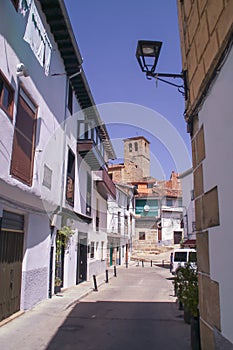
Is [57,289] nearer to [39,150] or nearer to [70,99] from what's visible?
[39,150]

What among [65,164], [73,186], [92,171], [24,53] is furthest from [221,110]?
[92,171]

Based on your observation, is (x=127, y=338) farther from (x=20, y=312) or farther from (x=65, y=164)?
(x=65, y=164)

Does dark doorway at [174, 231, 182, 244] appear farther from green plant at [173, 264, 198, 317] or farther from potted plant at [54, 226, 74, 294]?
green plant at [173, 264, 198, 317]

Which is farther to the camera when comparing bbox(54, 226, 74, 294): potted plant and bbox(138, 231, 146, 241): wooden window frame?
bbox(138, 231, 146, 241): wooden window frame

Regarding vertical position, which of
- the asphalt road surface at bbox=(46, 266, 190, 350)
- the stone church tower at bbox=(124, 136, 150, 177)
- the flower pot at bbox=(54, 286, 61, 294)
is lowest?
the asphalt road surface at bbox=(46, 266, 190, 350)

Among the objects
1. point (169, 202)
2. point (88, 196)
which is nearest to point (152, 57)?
point (88, 196)

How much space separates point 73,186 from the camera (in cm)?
1488

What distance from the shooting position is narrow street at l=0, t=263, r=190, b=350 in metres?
6.55

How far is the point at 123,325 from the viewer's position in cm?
814

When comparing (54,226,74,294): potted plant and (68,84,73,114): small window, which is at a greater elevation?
(68,84,73,114): small window

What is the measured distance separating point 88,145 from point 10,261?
8.34m

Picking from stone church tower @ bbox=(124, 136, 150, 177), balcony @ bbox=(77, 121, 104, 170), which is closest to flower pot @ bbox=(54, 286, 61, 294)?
balcony @ bbox=(77, 121, 104, 170)

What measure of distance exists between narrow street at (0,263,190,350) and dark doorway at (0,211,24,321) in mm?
509

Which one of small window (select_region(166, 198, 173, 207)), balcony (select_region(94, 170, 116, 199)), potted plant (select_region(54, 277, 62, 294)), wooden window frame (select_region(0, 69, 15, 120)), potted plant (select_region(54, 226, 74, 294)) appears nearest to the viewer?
wooden window frame (select_region(0, 69, 15, 120))
